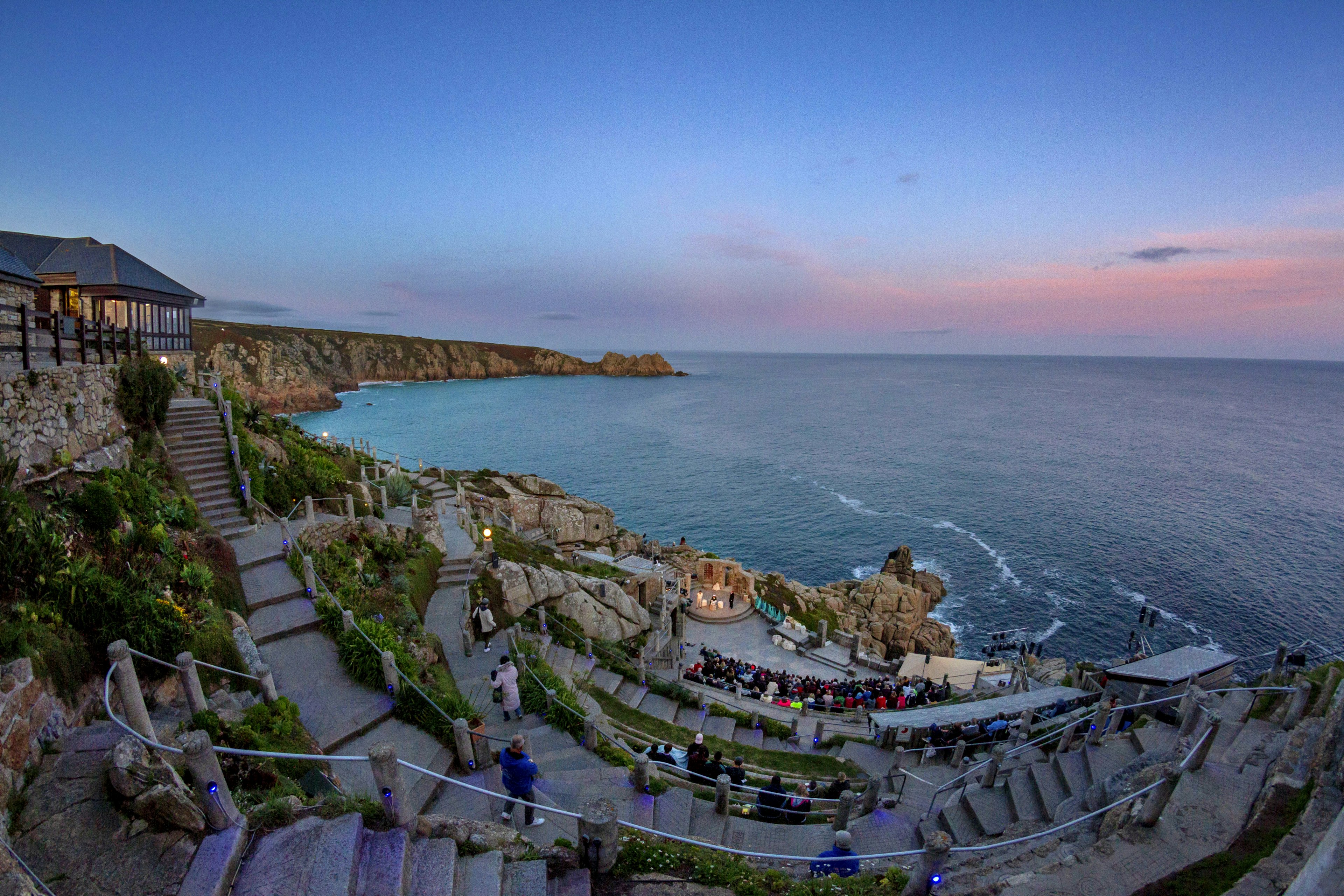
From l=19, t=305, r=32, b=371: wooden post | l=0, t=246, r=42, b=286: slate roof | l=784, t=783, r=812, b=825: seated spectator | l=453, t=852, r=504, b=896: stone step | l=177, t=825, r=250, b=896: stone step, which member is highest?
l=0, t=246, r=42, b=286: slate roof

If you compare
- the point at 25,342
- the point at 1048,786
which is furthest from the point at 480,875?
the point at 25,342

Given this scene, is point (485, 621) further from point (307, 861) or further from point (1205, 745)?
point (1205, 745)

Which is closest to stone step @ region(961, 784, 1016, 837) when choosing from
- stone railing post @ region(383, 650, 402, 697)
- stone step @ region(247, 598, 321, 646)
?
stone railing post @ region(383, 650, 402, 697)

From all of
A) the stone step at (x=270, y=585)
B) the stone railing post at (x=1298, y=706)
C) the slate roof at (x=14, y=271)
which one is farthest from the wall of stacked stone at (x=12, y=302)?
the stone railing post at (x=1298, y=706)

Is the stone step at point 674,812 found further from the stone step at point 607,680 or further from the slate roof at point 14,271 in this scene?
the slate roof at point 14,271

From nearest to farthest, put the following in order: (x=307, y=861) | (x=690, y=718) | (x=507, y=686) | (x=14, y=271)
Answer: (x=307, y=861) < (x=507, y=686) < (x=14, y=271) < (x=690, y=718)

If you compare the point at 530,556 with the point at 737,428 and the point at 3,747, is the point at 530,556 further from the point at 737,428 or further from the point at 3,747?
the point at 737,428

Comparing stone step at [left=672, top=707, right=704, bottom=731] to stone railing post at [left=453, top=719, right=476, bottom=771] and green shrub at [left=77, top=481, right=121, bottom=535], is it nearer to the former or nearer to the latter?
stone railing post at [left=453, top=719, right=476, bottom=771]
